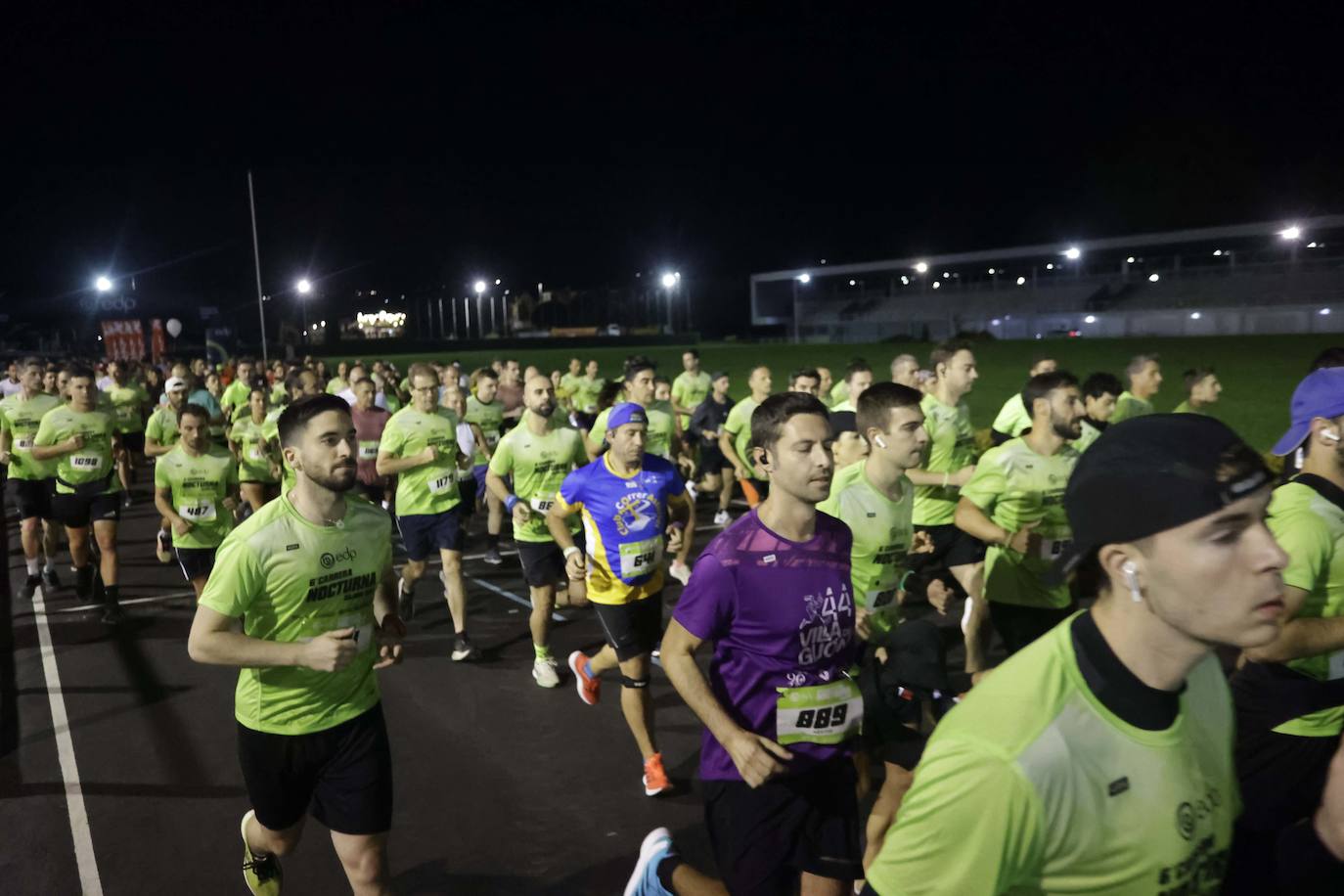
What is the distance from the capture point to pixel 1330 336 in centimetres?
2480

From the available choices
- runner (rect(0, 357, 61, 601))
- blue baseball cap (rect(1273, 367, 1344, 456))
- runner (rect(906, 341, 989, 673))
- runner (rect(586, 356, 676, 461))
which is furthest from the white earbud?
runner (rect(0, 357, 61, 601))

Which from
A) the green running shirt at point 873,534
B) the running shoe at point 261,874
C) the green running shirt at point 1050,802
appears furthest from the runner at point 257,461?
the green running shirt at point 1050,802

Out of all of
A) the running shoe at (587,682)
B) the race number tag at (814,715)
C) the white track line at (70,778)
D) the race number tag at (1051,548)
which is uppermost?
the race number tag at (1051,548)

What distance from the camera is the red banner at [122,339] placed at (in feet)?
→ 97.3

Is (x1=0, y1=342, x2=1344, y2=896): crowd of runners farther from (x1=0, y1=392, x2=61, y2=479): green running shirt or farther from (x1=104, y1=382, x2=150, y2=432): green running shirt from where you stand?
(x1=104, y1=382, x2=150, y2=432): green running shirt

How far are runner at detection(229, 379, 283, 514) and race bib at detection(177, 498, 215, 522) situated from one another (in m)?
3.04

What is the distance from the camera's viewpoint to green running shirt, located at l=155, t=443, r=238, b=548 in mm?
8484

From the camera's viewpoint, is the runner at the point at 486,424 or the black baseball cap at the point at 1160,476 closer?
the black baseball cap at the point at 1160,476

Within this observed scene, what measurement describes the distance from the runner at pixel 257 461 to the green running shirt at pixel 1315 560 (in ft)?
34.5

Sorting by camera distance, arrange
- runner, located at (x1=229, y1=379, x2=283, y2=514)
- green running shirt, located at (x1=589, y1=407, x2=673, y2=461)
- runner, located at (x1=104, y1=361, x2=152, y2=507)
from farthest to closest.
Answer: runner, located at (x1=104, y1=361, x2=152, y2=507) → green running shirt, located at (x1=589, y1=407, x2=673, y2=461) → runner, located at (x1=229, y1=379, x2=283, y2=514)

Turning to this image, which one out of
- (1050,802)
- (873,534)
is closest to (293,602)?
(873,534)

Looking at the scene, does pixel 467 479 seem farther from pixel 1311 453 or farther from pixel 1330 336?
pixel 1330 336

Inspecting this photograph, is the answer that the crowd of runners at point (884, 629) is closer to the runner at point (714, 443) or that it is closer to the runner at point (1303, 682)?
the runner at point (1303, 682)

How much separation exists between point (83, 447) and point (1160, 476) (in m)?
10.9
